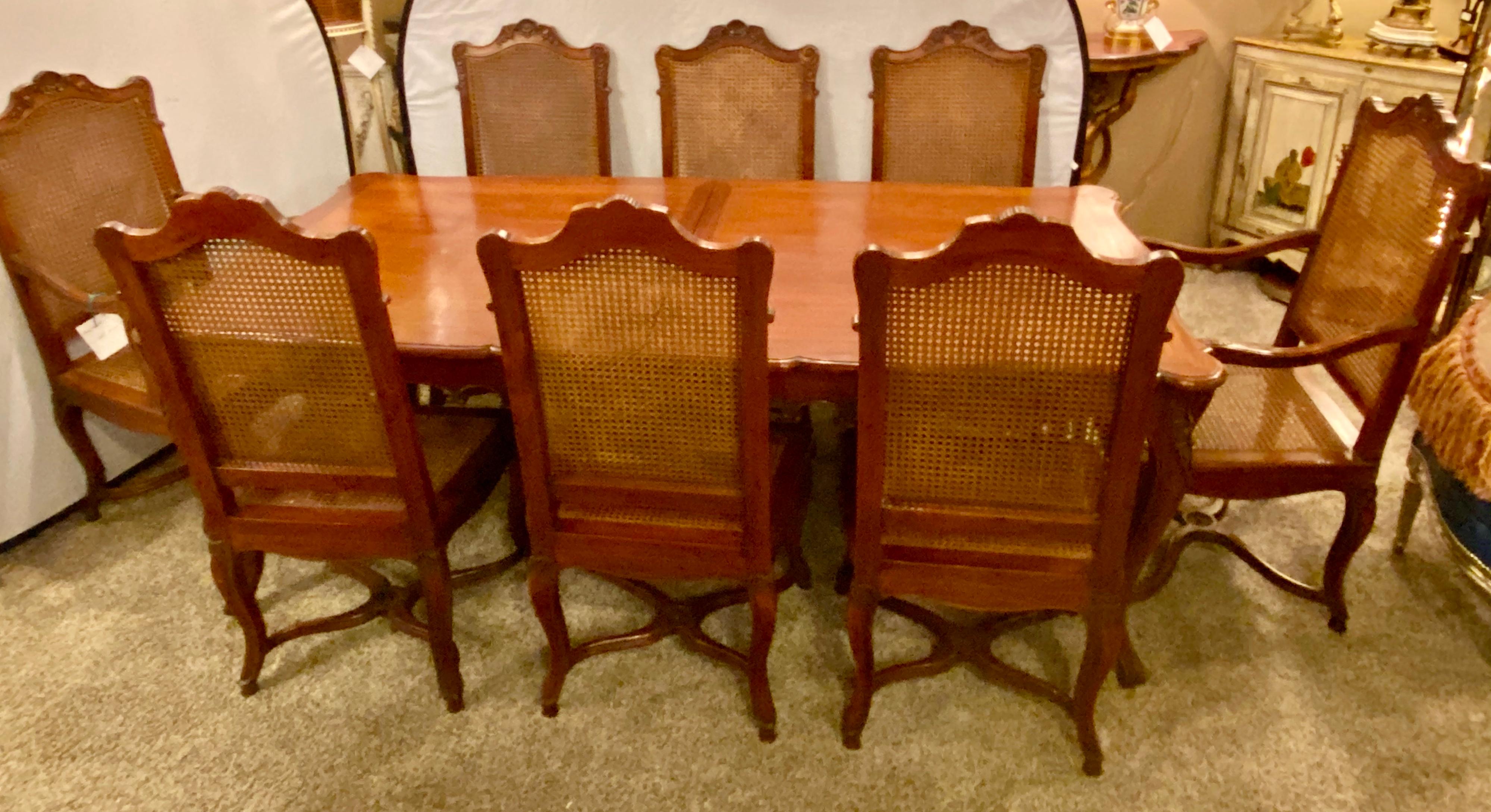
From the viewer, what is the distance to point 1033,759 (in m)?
1.67

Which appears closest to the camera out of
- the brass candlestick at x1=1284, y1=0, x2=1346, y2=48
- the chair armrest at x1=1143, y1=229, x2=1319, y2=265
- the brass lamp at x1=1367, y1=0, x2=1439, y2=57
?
the chair armrest at x1=1143, y1=229, x2=1319, y2=265

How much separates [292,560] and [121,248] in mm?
1082

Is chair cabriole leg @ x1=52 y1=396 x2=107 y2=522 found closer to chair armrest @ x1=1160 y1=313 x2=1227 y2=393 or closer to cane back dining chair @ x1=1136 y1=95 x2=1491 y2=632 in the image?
chair armrest @ x1=1160 y1=313 x2=1227 y2=393

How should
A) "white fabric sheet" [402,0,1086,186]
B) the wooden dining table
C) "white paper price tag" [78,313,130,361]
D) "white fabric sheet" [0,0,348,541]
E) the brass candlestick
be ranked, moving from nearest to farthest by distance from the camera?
the wooden dining table < "white paper price tag" [78,313,130,361] < "white fabric sheet" [0,0,348,541] < "white fabric sheet" [402,0,1086,186] < the brass candlestick

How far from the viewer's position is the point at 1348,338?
1.61 metres

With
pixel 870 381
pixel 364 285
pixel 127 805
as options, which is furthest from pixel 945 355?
pixel 127 805

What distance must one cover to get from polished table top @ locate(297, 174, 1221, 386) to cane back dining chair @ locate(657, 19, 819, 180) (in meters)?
0.21

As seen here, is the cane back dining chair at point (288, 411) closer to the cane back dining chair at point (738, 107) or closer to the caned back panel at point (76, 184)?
the caned back panel at point (76, 184)

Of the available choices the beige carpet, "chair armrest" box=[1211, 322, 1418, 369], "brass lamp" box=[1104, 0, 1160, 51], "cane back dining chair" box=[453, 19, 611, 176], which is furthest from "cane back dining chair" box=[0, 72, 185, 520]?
"brass lamp" box=[1104, 0, 1160, 51]

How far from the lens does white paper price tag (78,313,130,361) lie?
2051mm

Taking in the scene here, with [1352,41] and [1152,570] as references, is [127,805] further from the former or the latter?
[1352,41]

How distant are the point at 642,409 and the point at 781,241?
2.01ft

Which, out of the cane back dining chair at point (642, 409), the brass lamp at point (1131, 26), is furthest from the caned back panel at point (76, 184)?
the brass lamp at point (1131, 26)

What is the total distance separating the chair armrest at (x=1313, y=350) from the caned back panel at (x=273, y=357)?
4.49ft
